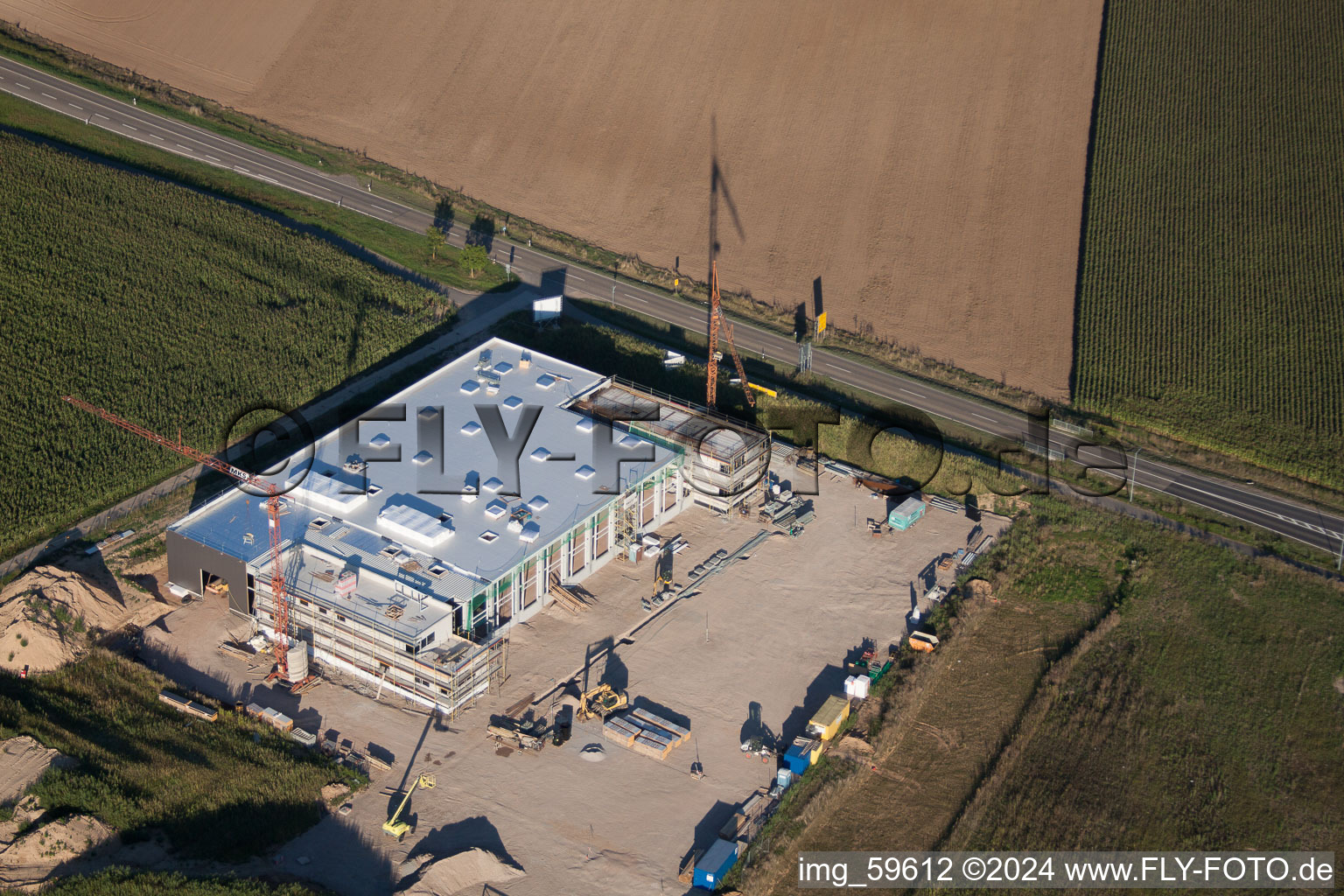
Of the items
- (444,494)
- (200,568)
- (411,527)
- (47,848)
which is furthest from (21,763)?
(444,494)

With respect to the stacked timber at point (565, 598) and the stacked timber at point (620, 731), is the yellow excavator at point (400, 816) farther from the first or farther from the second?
the stacked timber at point (565, 598)

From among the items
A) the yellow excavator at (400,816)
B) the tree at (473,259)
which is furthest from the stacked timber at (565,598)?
the tree at (473,259)

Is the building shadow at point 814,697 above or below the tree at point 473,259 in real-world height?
below

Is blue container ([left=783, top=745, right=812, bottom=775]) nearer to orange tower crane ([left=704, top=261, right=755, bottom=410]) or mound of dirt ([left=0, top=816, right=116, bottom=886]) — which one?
orange tower crane ([left=704, top=261, right=755, bottom=410])

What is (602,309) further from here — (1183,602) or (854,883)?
(854,883)

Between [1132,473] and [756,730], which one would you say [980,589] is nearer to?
[756,730]

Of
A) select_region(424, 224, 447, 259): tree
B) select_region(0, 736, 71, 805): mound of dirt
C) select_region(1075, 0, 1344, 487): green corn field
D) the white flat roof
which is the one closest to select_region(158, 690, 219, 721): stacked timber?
select_region(0, 736, 71, 805): mound of dirt
